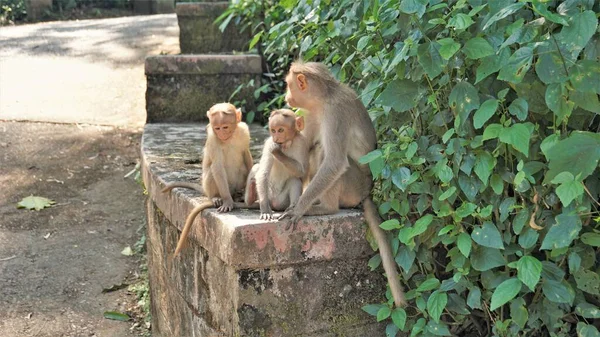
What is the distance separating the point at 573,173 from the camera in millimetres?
2508

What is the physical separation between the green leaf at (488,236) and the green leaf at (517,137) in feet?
1.10

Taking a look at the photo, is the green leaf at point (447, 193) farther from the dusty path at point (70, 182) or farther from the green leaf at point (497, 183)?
the dusty path at point (70, 182)

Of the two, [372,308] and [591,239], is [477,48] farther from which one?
[372,308]

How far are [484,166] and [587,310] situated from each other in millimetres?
616

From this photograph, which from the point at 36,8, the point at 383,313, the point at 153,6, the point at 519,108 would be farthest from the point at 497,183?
the point at 153,6

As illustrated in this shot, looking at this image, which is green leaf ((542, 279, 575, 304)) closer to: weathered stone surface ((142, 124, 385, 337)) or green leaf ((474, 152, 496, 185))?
green leaf ((474, 152, 496, 185))

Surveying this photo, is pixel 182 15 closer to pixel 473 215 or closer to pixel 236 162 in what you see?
pixel 236 162

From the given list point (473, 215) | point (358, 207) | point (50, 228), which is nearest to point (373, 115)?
point (358, 207)

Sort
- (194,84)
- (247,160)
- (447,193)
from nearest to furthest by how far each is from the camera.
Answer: (447,193) → (247,160) → (194,84)

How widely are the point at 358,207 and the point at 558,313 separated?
1015mm

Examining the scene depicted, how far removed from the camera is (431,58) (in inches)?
112

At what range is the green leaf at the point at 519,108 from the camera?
8.80ft

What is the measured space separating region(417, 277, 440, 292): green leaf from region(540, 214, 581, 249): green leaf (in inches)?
22.4

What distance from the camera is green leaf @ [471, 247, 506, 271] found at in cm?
286
